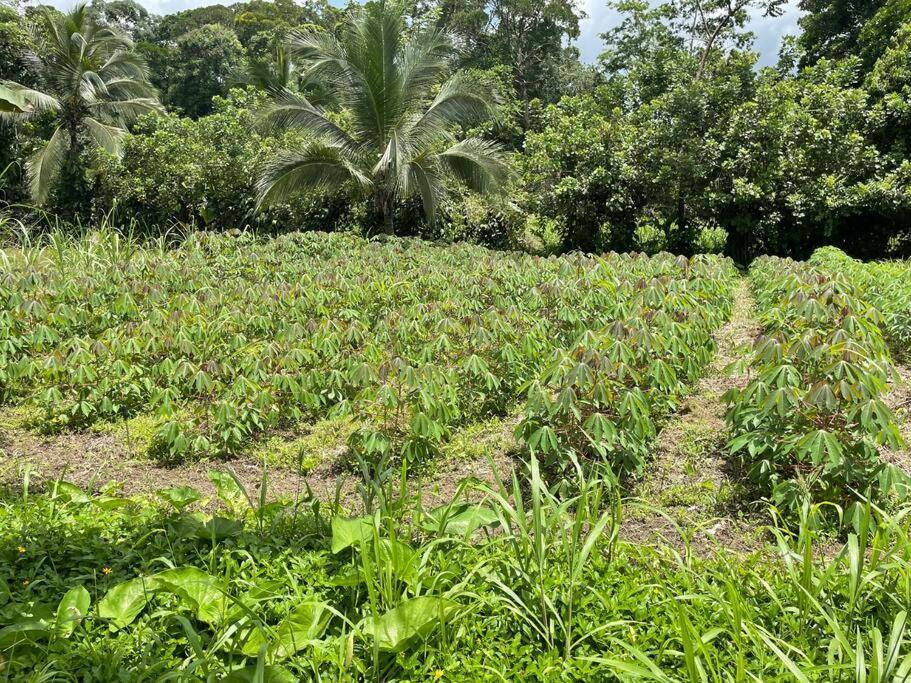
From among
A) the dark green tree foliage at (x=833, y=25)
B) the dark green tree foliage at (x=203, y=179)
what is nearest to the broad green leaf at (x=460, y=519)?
the dark green tree foliage at (x=203, y=179)

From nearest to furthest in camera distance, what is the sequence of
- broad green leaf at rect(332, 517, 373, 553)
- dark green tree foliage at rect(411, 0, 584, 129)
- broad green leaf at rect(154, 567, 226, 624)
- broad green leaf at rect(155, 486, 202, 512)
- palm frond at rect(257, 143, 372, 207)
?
broad green leaf at rect(154, 567, 226, 624), broad green leaf at rect(332, 517, 373, 553), broad green leaf at rect(155, 486, 202, 512), palm frond at rect(257, 143, 372, 207), dark green tree foliage at rect(411, 0, 584, 129)

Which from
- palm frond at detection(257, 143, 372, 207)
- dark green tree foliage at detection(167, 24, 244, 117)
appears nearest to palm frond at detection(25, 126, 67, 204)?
palm frond at detection(257, 143, 372, 207)

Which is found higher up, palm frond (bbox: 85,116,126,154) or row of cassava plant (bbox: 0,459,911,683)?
palm frond (bbox: 85,116,126,154)

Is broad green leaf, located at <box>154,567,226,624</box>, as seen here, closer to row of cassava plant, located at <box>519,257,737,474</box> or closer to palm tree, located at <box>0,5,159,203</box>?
row of cassava plant, located at <box>519,257,737,474</box>

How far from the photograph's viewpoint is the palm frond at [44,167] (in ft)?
43.1

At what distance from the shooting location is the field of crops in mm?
1606

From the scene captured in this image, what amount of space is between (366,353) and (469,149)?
26.8ft

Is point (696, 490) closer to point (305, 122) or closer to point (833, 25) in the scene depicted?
point (305, 122)

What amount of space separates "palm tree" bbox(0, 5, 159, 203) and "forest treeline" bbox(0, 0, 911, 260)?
2.2 inches

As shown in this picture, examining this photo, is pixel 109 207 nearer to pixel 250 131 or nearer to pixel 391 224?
pixel 250 131

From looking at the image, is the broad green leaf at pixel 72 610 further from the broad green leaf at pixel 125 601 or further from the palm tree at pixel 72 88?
the palm tree at pixel 72 88

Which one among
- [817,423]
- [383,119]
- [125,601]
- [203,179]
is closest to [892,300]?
[817,423]

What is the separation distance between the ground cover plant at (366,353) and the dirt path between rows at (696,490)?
Answer: 23cm

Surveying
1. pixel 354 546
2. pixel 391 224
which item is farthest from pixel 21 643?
pixel 391 224
